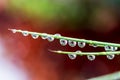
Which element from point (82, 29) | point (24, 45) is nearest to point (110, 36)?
point (82, 29)

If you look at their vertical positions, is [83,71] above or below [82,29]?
below

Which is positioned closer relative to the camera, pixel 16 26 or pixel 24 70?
pixel 24 70

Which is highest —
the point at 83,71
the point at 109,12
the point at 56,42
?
A: the point at 109,12

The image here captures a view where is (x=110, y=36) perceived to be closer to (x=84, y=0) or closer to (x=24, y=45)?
(x=84, y=0)

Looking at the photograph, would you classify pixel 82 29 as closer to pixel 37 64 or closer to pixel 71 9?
pixel 71 9

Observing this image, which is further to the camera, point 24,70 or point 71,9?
point 71,9

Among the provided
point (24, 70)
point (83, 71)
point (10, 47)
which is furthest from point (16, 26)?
point (83, 71)
